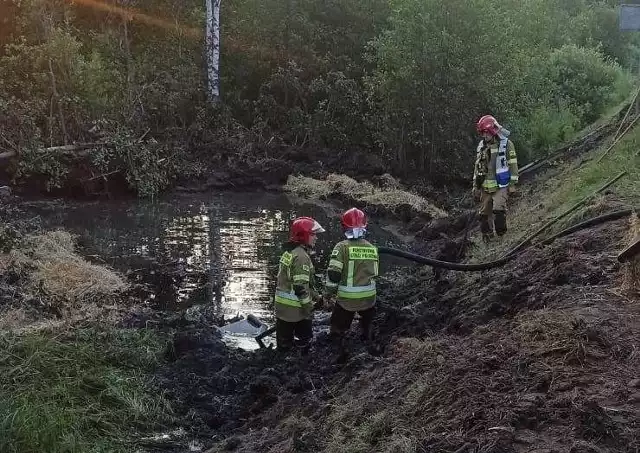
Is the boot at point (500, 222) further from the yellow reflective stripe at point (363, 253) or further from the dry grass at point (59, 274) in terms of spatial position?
the dry grass at point (59, 274)

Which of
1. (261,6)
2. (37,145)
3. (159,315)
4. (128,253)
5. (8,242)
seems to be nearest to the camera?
(159,315)

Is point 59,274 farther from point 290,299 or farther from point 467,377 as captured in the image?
point 467,377

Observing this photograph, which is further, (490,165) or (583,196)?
(490,165)

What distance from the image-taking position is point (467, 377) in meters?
4.60

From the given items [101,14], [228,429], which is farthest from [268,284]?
[101,14]

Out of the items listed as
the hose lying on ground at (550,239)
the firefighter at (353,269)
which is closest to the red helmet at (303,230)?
the firefighter at (353,269)

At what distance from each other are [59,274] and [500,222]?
653cm

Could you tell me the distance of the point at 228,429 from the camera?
6.25 metres

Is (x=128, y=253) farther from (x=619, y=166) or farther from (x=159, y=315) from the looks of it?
(x=619, y=166)

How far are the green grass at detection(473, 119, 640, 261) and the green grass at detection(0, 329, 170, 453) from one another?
16.9ft

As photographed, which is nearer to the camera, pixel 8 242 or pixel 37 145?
pixel 8 242

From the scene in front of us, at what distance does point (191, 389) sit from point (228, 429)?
926 millimetres

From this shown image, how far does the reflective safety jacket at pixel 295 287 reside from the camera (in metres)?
7.45

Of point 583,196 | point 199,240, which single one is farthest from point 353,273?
point 199,240
